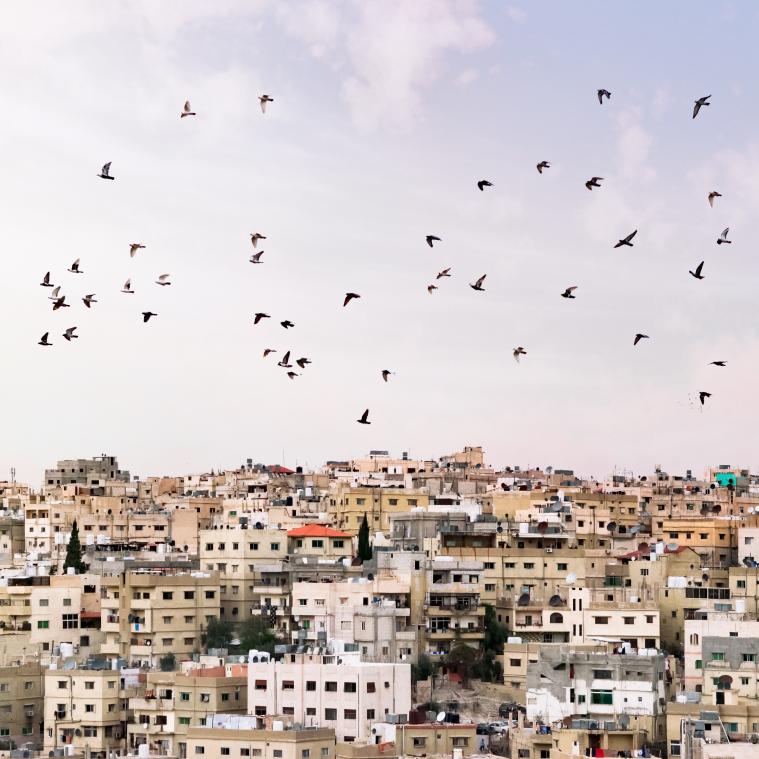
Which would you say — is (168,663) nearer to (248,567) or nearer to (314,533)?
(248,567)

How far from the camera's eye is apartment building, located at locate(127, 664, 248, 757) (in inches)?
1822

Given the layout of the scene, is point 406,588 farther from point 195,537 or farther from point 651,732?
point 195,537

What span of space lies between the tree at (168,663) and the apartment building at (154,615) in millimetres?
219

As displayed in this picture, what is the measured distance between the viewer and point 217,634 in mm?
54344

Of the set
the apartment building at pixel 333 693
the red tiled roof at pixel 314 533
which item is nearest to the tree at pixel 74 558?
the red tiled roof at pixel 314 533

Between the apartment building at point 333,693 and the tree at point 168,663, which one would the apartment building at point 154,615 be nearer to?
the tree at point 168,663

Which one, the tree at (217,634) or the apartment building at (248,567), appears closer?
the tree at (217,634)

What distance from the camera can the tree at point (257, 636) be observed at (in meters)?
52.9

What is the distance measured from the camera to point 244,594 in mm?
57656

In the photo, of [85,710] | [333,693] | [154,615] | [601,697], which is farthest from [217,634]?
[601,697]

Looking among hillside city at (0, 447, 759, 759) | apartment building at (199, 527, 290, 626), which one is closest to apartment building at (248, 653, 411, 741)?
hillside city at (0, 447, 759, 759)

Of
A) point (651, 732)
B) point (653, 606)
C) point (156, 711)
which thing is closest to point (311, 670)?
point (156, 711)

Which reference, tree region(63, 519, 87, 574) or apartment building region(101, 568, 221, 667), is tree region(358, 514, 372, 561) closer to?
apartment building region(101, 568, 221, 667)

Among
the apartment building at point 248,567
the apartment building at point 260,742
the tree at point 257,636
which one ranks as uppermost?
the apartment building at point 248,567
